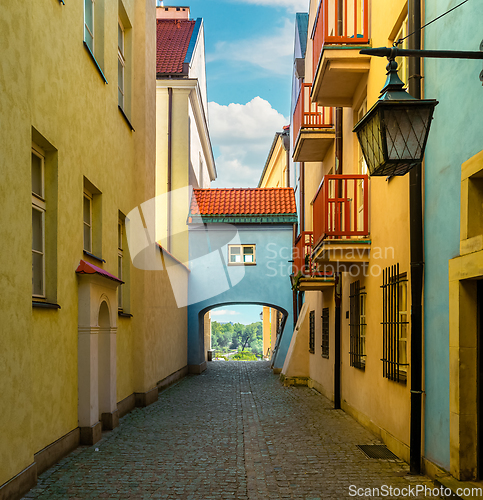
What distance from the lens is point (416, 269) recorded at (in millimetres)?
6562

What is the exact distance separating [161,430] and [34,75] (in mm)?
5709

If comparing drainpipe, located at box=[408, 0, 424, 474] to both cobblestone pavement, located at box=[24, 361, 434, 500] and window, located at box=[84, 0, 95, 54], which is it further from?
window, located at box=[84, 0, 95, 54]

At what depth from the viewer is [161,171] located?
22562mm

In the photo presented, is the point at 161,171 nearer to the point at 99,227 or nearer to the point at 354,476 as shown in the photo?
the point at 99,227

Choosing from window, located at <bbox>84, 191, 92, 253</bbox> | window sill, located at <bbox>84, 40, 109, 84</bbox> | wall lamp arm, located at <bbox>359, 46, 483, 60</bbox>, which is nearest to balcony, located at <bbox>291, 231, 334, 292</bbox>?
window, located at <bbox>84, 191, 92, 253</bbox>

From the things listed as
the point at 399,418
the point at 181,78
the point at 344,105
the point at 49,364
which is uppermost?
the point at 181,78

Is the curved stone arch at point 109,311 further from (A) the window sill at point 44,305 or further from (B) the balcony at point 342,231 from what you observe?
(B) the balcony at point 342,231

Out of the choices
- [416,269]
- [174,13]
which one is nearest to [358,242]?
[416,269]

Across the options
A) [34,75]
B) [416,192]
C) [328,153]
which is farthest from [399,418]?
[328,153]

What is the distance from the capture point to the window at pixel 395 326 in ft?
24.5

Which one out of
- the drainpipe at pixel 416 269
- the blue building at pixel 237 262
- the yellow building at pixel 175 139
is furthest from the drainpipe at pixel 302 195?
the drainpipe at pixel 416 269

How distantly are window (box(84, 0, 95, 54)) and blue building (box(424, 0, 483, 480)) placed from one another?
534cm

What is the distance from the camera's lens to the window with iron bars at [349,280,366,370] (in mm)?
10398

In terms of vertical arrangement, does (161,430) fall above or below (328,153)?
below
